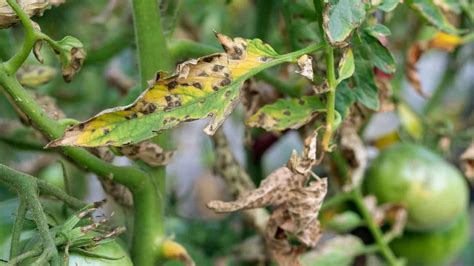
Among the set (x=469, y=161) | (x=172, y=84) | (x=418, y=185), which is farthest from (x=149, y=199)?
(x=418, y=185)

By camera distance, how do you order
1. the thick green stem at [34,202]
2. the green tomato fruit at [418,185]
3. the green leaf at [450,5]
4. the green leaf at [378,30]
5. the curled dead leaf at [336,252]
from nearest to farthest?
the thick green stem at [34,202], the green leaf at [378,30], the green leaf at [450,5], the curled dead leaf at [336,252], the green tomato fruit at [418,185]

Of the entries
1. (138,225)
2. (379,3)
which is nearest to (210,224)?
(138,225)

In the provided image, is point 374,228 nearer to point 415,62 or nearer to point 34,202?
point 415,62

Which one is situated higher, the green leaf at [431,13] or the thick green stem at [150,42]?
the thick green stem at [150,42]

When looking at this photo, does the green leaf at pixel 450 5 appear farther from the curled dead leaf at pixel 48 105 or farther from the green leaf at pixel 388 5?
the curled dead leaf at pixel 48 105

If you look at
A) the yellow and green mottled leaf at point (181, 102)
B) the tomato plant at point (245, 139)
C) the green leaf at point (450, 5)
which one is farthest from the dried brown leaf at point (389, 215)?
the yellow and green mottled leaf at point (181, 102)

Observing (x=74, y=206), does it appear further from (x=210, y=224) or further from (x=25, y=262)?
(x=210, y=224)

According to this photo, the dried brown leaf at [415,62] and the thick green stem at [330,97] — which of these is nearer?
the thick green stem at [330,97]

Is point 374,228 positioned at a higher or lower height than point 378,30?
lower
